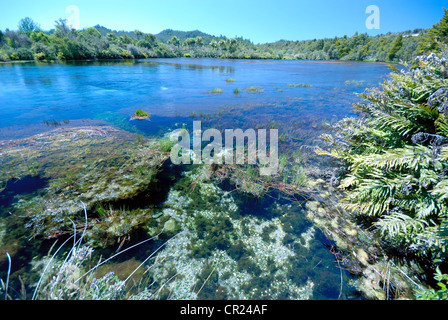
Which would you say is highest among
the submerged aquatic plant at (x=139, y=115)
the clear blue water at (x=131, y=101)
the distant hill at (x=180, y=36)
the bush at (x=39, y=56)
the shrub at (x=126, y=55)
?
the distant hill at (x=180, y=36)

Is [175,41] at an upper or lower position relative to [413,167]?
upper

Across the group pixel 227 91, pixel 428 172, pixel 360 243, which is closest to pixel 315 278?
pixel 360 243

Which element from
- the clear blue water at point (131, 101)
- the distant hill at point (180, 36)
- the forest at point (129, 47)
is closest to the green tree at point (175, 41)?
→ the forest at point (129, 47)

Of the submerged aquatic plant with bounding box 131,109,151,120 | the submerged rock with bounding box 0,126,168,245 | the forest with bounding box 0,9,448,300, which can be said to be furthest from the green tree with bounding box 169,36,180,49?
the forest with bounding box 0,9,448,300

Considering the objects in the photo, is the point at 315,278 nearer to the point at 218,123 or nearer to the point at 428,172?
the point at 428,172

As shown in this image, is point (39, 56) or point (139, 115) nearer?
point (139, 115)

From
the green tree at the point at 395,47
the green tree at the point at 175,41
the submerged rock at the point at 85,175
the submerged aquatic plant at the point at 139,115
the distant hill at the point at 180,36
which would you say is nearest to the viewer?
the submerged rock at the point at 85,175

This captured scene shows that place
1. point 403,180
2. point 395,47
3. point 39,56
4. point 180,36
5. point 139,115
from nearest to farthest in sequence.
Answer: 1. point 403,180
2. point 139,115
3. point 39,56
4. point 395,47
5. point 180,36

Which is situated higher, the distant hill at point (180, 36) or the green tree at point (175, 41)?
the distant hill at point (180, 36)

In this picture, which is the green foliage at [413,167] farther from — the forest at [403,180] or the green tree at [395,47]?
the green tree at [395,47]

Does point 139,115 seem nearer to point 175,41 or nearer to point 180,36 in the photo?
point 175,41

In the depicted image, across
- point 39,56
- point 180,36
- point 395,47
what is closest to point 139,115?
point 39,56

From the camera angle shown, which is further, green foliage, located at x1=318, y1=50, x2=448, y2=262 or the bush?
the bush

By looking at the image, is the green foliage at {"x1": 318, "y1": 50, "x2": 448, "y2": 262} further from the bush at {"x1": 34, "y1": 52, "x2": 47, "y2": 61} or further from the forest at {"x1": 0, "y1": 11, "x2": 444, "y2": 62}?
the bush at {"x1": 34, "y1": 52, "x2": 47, "y2": 61}
